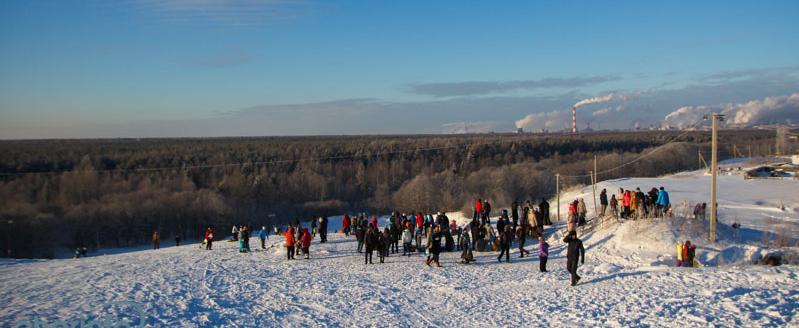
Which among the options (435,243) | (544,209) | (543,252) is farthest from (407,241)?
(544,209)

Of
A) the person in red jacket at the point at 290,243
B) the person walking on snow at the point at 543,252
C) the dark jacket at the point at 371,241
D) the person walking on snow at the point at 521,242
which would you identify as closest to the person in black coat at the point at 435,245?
the dark jacket at the point at 371,241

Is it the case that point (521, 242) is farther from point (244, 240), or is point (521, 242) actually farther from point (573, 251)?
point (244, 240)

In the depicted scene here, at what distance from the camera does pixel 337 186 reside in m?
71.3

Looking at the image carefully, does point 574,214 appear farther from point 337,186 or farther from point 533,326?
point 337,186

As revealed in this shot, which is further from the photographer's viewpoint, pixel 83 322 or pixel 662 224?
pixel 662 224

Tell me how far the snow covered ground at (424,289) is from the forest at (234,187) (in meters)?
21.0

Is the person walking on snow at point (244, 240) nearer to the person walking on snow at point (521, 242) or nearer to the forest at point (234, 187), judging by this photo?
the person walking on snow at point (521, 242)

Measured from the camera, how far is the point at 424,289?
14.9 metres

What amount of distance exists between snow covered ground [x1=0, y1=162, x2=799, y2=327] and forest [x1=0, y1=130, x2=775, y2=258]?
21.0 metres

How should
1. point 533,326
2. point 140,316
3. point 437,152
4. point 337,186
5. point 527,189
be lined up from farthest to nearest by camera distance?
point 437,152, point 337,186, point 527,189, point 140,316, point 533,326

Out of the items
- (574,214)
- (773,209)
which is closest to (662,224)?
(574,214)

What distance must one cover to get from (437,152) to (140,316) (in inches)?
3491

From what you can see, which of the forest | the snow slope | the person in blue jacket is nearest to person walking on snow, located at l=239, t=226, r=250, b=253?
the snow slope

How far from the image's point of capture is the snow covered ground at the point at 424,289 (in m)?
11.8
